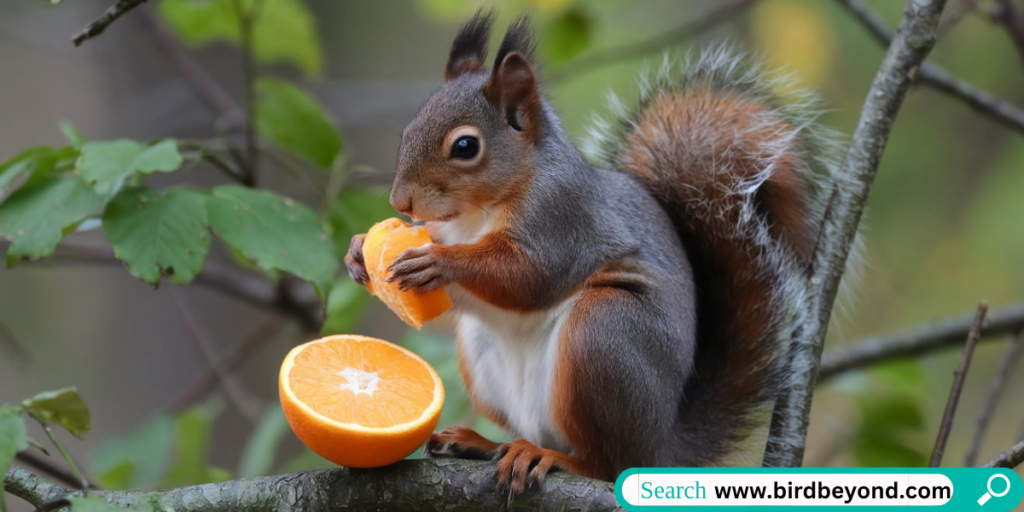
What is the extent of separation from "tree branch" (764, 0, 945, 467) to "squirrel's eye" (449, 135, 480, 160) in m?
0.73

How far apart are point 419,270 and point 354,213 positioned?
75cm

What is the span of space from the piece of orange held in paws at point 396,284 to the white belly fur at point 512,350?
0.09m

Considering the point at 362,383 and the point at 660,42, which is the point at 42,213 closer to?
the point at 362,383

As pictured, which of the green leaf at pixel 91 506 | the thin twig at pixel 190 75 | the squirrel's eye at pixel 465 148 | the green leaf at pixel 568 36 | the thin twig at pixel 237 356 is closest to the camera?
the green leaf at pixel 91 506

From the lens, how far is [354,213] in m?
2.43

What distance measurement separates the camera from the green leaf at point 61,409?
132 centimetres

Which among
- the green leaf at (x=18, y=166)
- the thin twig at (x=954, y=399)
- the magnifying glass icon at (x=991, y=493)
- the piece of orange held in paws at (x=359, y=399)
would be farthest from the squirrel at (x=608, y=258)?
the green leaf at (x=18, y=166)

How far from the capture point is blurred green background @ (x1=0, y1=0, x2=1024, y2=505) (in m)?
2.82

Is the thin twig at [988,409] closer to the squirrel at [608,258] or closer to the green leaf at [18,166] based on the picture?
the squirrel at [608,258]

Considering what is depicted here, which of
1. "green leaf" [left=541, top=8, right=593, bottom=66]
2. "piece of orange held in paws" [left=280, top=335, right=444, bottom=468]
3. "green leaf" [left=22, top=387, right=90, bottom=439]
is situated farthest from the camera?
"green leaf" [left=541, top=8, right=593, bottom=66]

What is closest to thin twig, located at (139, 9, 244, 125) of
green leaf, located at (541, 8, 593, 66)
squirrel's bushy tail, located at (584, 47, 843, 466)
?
green leaf, located at (541, 8, 593, 66)

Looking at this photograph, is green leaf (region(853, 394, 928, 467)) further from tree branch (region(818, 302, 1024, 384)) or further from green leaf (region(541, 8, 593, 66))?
green leaf (region(541, 8, 593, 66))

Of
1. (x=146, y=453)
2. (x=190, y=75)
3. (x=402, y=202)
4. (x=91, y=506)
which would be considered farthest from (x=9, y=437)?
(x=190, y=75)

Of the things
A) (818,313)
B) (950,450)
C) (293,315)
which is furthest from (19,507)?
(950,450)
